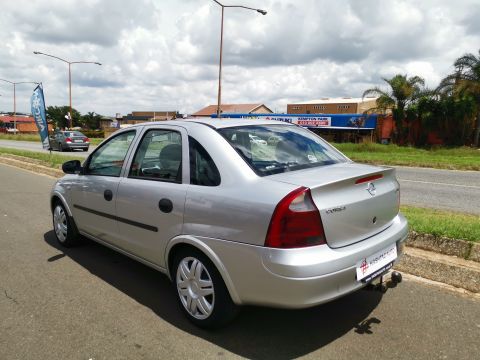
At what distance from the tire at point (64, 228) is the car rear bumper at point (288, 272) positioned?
9.13ft

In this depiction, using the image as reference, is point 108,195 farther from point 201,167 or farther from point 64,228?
point 64,228

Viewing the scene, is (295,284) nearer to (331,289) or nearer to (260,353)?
(331,289)

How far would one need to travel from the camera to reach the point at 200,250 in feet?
10.7

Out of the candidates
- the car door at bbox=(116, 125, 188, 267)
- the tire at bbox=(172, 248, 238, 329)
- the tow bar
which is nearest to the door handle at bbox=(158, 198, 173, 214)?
the car door at bbox=(116, 125, 188, 267)

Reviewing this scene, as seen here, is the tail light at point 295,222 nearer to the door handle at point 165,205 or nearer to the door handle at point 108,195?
the door handle at point 165,205

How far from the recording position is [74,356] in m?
2.99

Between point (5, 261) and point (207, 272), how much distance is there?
299 centimetres

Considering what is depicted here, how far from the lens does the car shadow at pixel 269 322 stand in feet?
10.2

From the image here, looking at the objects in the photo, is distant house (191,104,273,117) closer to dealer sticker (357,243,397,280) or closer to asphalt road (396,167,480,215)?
asphalt road (396,167,480,215)

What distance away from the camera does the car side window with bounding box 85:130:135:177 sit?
14.2 feet

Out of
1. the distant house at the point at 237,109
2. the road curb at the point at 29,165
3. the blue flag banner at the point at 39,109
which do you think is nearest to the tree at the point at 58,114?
the distant house at the point at 237,109

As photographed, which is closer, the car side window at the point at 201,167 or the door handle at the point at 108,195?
the car side window at the point at 201,167

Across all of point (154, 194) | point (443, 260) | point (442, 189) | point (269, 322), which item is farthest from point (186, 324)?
point (442, 189)

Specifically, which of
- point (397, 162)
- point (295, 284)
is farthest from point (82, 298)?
point (397, 162)
